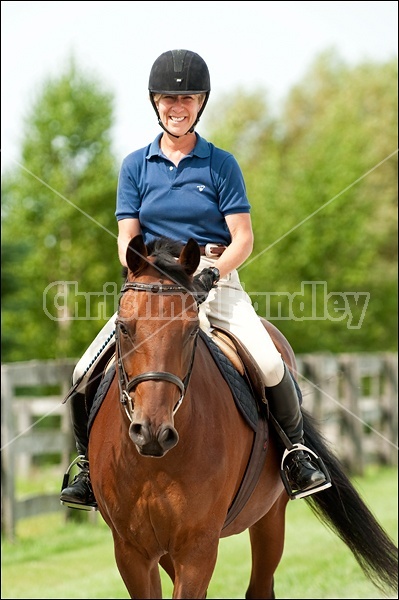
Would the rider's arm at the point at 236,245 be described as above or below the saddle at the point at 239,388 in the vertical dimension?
above

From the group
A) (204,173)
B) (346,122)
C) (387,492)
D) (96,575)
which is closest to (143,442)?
(204,173)

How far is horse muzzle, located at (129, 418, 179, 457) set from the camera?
12.8 feet

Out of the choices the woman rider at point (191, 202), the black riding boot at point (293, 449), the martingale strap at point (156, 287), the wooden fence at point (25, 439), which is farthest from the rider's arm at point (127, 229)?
the wooden fence at point (25, 439)

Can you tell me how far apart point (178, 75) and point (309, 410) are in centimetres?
1099

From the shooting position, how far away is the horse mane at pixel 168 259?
14.1 feet

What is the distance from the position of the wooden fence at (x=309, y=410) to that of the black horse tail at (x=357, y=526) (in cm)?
242

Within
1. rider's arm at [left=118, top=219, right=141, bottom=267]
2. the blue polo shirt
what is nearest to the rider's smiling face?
the blue polo shirt

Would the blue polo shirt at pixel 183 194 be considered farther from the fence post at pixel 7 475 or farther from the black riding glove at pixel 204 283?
the fence post at pixel 7 475

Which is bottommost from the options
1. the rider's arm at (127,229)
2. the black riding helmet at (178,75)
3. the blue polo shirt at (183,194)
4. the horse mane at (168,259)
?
the horse mane at (168,259)

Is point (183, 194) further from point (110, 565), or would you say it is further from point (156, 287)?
point (110, 565)

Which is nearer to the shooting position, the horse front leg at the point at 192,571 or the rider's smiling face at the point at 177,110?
the horse front leg at the point at 192,571

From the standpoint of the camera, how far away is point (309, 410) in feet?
50.5

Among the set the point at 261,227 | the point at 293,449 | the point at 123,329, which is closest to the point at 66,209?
the point at 261,227

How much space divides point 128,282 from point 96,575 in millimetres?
5543
